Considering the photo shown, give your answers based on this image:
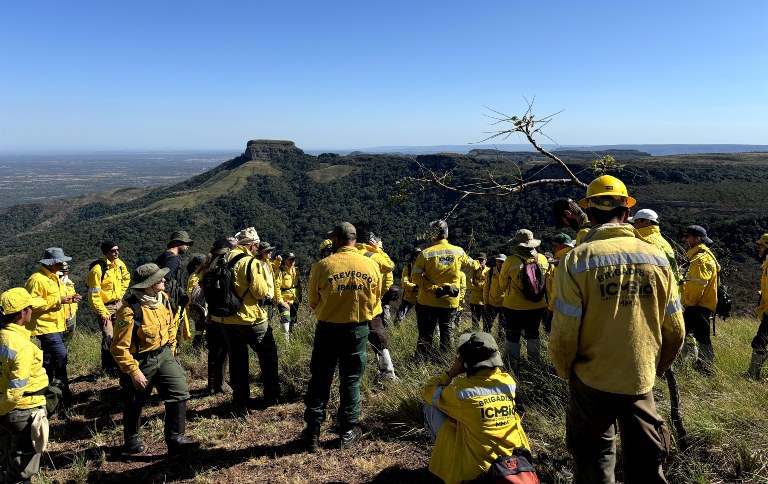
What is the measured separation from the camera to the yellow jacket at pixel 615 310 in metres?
2.17

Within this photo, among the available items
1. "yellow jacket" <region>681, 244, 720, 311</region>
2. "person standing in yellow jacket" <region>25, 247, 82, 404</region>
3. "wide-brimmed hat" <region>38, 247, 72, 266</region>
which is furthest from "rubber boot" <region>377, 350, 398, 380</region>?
"wide-brimmed hat" <region>38, 247, 72, 266</region>

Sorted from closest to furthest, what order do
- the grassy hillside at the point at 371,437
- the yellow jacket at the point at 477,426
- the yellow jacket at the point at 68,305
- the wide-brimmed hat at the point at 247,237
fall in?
the yellow jacket at the point at 477,426
the grassy hillside at the point at 371,437
the wide-brimmed hat at the point at 247,237
the yellow jacket at the point at 68,305

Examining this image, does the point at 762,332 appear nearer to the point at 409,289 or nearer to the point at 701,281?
the point at 701,281

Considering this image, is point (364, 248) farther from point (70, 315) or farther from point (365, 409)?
point (70, 315)

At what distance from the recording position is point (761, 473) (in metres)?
A: 2.70

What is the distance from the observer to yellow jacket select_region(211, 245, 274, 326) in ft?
14.2

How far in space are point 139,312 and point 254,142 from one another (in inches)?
4848

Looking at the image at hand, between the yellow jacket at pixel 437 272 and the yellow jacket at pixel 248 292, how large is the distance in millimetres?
1792

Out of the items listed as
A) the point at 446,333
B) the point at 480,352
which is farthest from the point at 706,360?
the point at 480,352

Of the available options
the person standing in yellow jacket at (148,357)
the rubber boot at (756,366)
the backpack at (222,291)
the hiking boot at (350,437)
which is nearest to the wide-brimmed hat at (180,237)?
the backpack at (222,291)

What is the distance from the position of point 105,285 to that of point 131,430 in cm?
273

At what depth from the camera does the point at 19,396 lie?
3078 millimetres

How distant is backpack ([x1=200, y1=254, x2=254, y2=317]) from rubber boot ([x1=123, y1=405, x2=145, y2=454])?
1.03m

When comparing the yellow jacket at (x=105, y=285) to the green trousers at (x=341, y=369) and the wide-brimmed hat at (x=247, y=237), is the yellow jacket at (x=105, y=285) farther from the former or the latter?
the green trousers at (x=341, y=369)
